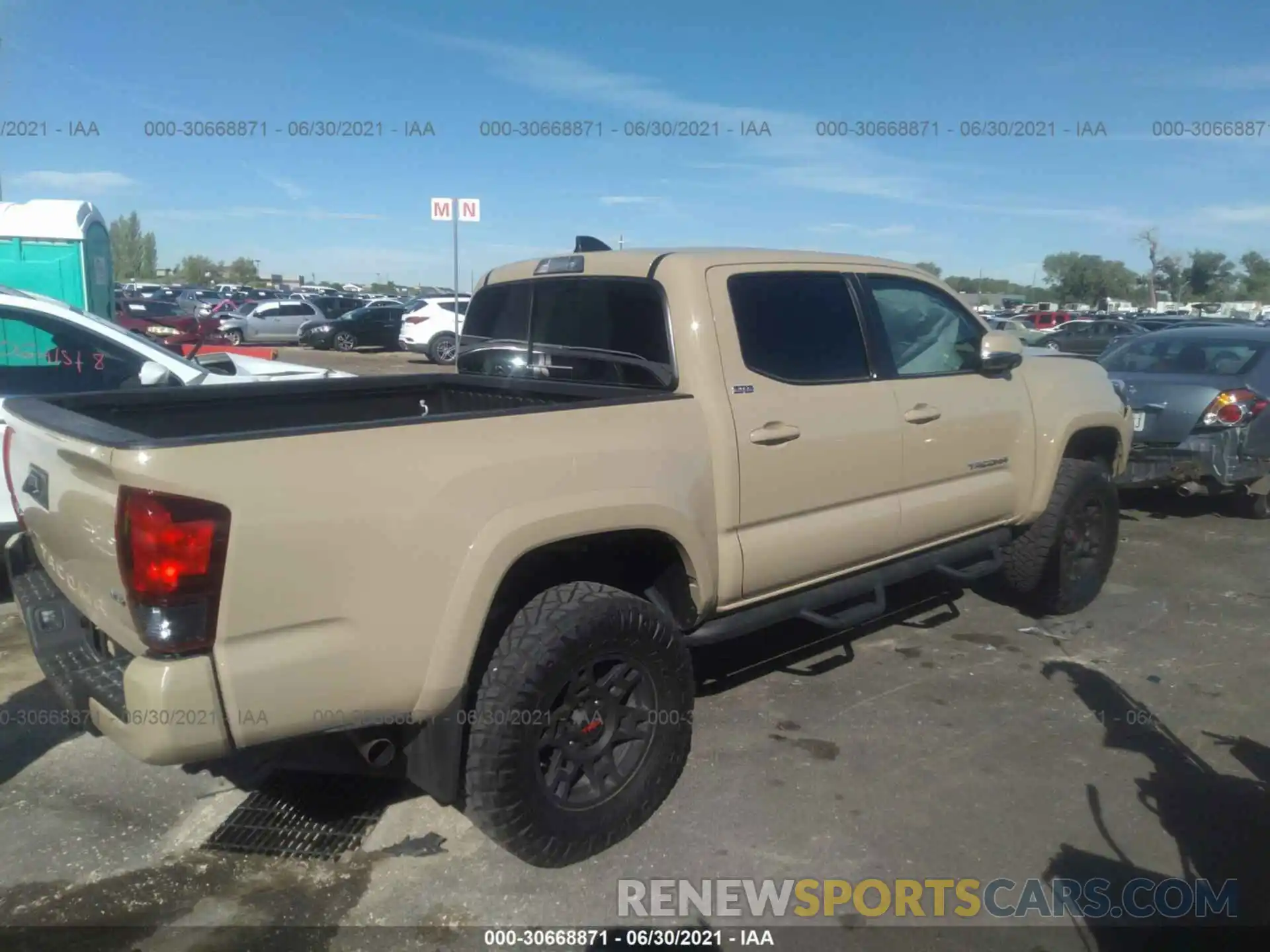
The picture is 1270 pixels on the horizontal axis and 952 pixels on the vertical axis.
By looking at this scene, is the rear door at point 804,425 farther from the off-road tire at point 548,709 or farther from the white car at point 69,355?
the white car at point 69,355

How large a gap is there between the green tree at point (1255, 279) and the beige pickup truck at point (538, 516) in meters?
65.7

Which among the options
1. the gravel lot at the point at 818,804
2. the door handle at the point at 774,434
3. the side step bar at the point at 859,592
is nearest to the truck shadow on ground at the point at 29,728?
the gravel lot at the point at 818,804

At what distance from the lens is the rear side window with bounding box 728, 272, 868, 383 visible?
3961 mm

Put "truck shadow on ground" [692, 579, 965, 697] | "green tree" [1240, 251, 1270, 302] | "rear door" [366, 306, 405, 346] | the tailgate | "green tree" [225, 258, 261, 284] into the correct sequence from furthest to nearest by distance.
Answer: "green tree" [225, 258, 261, 284] < "green tree" [1240, 251, 1270, 302] < "rear door" [366, 306, 405, 346] < "truck shadow on ground" [692, 579, 965, 697] < the tailgate

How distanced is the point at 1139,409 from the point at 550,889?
6534 millimetres

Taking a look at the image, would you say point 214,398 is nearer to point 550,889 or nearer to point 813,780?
point 550,889

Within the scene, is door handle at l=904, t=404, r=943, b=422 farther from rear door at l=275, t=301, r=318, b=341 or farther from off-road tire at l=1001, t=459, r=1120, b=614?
rear door at l=275, t=301, r=318, b=341

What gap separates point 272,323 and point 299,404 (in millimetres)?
29361

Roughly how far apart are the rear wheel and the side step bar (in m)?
20.0

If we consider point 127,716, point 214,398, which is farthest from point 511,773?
point 214,398

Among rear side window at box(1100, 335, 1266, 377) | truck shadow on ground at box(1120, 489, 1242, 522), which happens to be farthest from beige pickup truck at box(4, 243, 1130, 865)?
truck shadow on ground at box(1120, 489, 1242, 522)

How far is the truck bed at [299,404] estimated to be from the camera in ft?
10.1

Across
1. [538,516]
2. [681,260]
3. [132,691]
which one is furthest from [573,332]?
[132,691]

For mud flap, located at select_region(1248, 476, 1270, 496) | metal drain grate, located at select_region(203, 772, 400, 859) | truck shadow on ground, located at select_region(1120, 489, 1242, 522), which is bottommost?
metal drain grate, located at select_region(203, 772, 400, 859)
